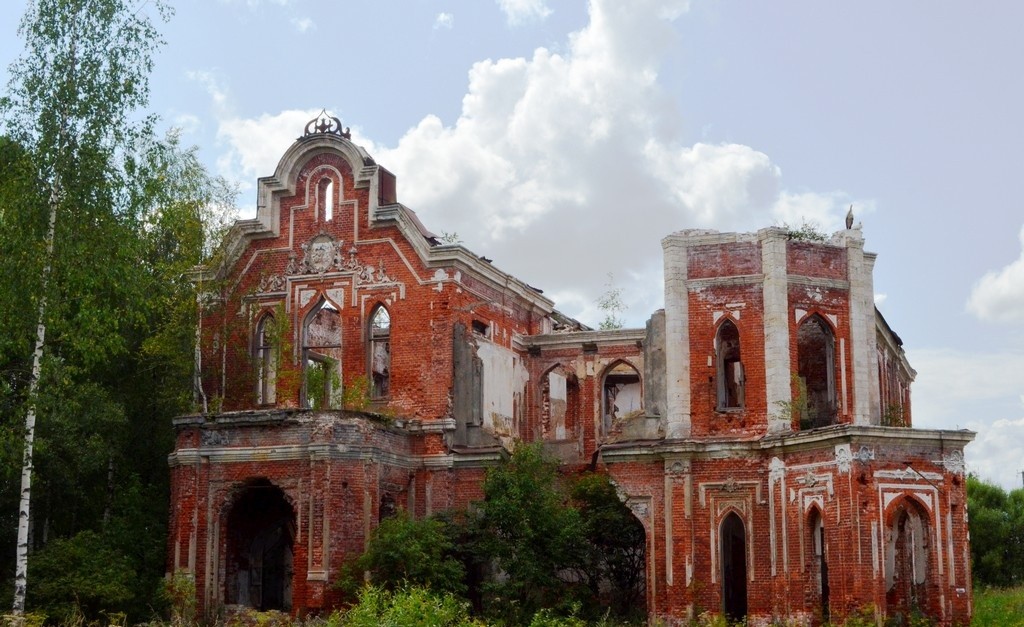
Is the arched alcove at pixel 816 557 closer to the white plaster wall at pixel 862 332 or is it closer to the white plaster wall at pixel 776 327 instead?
the white plaster wall at pixel 776 327

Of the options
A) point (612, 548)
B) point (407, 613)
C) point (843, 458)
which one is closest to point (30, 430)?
point (407, 613)

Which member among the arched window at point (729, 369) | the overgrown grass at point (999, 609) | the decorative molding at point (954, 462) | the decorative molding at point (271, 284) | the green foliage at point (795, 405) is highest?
the decorative molding at point (271, 284)

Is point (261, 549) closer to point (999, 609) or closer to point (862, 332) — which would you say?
point (862, 332)

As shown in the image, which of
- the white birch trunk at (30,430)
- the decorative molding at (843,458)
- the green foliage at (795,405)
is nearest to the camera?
the white birch trunk at (30,430)

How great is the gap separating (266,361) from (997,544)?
26.2 m

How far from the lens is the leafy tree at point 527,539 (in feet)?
78.5

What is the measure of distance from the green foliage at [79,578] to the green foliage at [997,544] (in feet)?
89.8

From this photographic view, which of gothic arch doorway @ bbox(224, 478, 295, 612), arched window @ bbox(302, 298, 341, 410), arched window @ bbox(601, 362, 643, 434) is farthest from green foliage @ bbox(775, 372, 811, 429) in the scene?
gothic arch doorway @ bbox(224, 478, 295, 612)

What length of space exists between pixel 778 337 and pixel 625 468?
389 centimetres

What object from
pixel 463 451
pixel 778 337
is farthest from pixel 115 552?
pixel 778 337

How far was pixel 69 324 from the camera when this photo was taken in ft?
73.7

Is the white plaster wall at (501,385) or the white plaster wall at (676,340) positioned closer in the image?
the white plaster wall at (676,340)

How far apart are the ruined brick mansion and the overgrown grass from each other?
1.46 m

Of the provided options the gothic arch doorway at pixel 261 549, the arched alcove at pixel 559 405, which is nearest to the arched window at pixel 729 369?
the arched alcove at pixel 559 405
